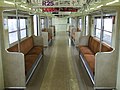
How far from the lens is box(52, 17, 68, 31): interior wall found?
22.0 meters

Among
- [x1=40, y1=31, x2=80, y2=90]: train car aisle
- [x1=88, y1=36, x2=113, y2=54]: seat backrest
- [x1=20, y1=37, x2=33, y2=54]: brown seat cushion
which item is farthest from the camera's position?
[x1=20, y1=37, x2=33, y2=54]: brown seat cushion

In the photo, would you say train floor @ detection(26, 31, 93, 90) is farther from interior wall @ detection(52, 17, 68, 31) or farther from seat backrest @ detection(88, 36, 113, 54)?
interior wall @ detection(52, 17, 68, 31)

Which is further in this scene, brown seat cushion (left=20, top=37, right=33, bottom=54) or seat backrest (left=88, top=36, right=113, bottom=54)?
brown seat cushion (left=20, top=37, right=33, bottom=54)

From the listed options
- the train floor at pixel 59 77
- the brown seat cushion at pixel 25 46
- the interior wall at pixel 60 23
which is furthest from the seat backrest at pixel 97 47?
the interior wall at pixel 60 23

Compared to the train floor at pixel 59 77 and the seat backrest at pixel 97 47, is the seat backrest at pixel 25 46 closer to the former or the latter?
the train floor at pixel 59 77

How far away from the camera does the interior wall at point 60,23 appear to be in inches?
866

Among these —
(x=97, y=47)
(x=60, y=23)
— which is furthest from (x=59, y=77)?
(x=60, y=23)

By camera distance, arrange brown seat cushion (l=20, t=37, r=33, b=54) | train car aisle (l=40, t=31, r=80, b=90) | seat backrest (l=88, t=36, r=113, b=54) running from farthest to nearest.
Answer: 1. brown seat cushion (l=20, t=37, r=33, b=54)
2. seat backrest (l=88, t=36, r=113, b=54)
3. train car aisle (l=40, t=31, r=80, b=90)

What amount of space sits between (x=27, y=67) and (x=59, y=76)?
1.03m

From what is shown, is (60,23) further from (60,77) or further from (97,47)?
(60,77)

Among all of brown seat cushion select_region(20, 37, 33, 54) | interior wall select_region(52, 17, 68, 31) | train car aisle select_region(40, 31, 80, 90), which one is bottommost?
train car aisle select_region(40, 31, 80, 90)

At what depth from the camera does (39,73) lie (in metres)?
4.91

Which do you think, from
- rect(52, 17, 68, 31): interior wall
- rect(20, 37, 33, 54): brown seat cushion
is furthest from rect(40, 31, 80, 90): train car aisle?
rect(52, 17, 68, 31): interior wall

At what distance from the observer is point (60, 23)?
2217cm
